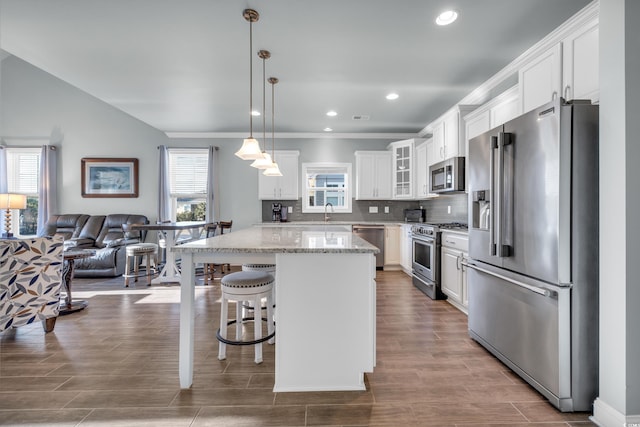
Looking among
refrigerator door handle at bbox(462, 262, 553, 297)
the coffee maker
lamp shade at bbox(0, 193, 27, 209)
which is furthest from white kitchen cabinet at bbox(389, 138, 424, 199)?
lamp shade at bbox(0, 193, 27, 209)

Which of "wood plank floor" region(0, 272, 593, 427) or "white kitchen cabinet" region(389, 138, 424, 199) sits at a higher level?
"white kitchen cabinet" region(389, 138, 424, 199)

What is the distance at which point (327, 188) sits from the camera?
19.2 ft

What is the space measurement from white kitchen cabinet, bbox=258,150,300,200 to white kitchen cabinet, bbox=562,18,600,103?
13.5 ft

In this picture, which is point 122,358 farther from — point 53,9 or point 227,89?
point 227,89

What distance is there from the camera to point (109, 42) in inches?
103

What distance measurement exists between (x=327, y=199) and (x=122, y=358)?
169 inches

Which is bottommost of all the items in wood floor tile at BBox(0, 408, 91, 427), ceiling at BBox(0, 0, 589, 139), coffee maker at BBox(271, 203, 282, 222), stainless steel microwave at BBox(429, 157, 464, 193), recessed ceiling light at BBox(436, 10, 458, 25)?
wood floor tile at BBox(0, 408, 91, 427)

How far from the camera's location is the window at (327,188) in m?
5.81

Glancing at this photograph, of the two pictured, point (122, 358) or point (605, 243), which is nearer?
point (605, 243)

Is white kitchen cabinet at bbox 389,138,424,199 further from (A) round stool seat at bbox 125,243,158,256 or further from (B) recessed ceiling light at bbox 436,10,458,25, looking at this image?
(A) round stool seat at bbox 125,243,158,256

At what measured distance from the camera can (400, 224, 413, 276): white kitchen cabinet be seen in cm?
465

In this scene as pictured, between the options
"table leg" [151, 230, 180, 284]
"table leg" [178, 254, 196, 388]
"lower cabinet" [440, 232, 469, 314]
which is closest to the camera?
"table leg" [178, 254, 196, 388]

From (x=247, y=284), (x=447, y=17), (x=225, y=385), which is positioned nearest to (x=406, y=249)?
(x=447, y=17)

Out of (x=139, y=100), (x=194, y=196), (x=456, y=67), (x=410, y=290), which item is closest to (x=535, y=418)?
(x=410, y=290)
